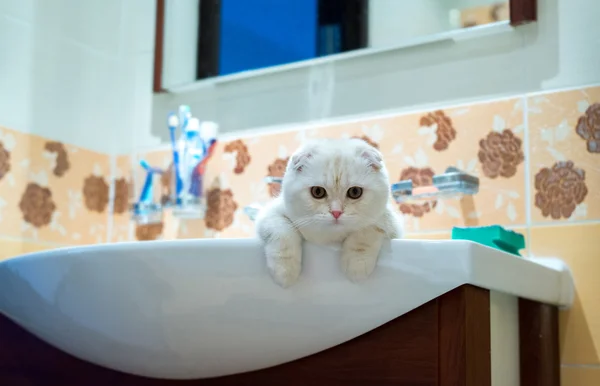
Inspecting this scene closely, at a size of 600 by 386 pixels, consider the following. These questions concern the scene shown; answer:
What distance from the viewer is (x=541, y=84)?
3.84ft

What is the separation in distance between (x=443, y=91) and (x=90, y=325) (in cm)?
73

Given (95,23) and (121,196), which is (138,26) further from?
(121,196)

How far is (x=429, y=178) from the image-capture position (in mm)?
1242

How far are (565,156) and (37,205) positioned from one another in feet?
3.44

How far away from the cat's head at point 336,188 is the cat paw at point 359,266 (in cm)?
5

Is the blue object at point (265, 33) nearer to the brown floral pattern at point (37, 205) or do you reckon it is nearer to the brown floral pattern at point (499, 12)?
the brown floral pattern at point (499, 12)

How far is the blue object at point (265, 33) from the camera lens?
4.66 ft

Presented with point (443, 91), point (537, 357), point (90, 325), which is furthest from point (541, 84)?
point (90, 325)

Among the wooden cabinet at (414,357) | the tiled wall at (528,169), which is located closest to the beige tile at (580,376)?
the tiled wall at (528,169)

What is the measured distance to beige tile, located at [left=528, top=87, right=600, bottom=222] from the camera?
1.11 metres

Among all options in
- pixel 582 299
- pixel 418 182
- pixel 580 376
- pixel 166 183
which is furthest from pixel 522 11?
pixel 166 183


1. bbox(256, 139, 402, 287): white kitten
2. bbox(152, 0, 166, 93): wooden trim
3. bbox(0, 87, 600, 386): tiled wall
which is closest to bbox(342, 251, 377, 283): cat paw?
bbox(256, 139, 402, 287): white kitten

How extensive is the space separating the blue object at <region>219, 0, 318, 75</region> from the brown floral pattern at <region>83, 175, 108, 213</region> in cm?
39

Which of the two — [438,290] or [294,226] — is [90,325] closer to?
[294,226]
